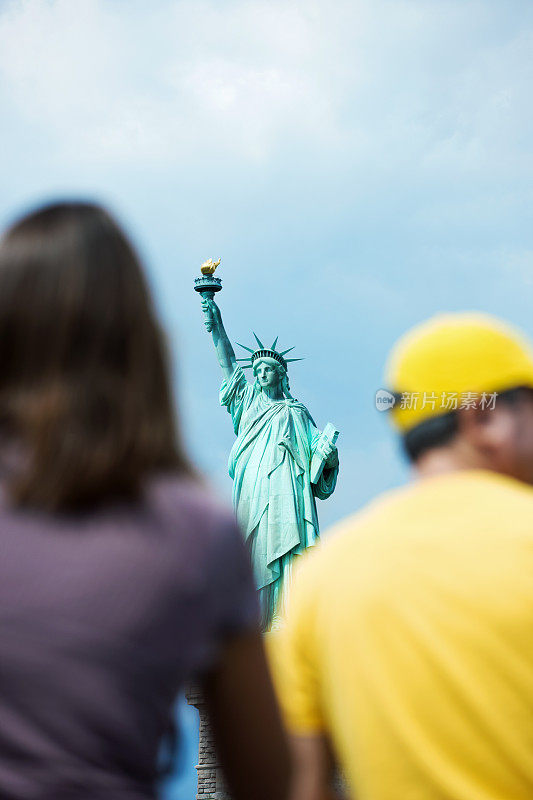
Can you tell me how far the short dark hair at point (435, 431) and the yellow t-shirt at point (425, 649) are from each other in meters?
0.11

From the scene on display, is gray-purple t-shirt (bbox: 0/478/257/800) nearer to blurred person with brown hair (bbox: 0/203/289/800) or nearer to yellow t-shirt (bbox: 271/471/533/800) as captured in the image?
blurred person with brown hair (bbox: 0/203/289/800)

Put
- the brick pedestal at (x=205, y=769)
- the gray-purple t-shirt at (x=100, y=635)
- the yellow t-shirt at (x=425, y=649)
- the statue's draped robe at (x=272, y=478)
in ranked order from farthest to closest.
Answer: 1. the statue's draped robe at (x=272, y=478)
2. the brick pedestal at (x=205, y=769)
3. the yellow t-shirt at (x=425, y=649)
4. the gray-purple t-shirt at (x=100, y=635)

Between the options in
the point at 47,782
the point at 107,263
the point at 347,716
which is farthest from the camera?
the point at 347,716

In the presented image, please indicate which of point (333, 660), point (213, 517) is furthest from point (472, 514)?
point (213, 517)

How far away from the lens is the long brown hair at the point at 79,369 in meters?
0.92

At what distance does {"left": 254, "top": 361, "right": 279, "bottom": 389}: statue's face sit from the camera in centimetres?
1166

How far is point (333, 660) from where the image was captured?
4.00ft

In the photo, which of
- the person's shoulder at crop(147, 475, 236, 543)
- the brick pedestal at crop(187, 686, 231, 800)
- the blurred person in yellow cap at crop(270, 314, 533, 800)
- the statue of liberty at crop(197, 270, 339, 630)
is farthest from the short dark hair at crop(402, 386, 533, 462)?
the statue of liberty at crop(197, 270, 339, 630)

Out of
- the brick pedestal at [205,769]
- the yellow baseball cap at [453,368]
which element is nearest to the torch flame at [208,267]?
the brick pedestal at [205,769]

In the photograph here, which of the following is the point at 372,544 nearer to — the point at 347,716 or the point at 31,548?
the point at 347,716

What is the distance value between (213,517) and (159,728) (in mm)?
209

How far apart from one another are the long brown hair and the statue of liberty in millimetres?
10008

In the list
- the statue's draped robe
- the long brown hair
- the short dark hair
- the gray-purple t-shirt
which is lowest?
the gray-purple t-shirt

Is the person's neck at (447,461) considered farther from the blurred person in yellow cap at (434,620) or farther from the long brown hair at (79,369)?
the long brown hair at (79,369)
